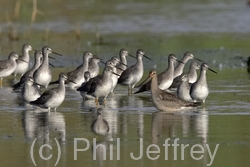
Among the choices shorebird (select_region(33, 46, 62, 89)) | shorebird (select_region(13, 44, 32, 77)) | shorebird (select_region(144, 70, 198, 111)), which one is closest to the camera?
shorebird (select_region(144, 70, 198, 111))

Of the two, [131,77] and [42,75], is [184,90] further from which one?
[42,75]

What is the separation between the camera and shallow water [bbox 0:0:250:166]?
10656mm

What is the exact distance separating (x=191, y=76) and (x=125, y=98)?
5.46 ft

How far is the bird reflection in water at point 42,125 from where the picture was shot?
39.3ft

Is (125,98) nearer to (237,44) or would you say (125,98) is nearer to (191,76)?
(191,76)

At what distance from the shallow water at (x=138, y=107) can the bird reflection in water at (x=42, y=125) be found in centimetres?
2

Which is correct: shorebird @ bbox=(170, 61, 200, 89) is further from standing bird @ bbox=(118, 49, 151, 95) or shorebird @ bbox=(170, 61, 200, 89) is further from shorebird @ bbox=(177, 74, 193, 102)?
shorebird @ bbox=(177, 74, 193, 102)

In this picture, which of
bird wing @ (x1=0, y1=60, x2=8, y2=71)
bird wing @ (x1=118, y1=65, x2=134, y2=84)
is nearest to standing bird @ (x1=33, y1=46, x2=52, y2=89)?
bird wing @ (x1=118, y1=65, x2=134, y2=84)

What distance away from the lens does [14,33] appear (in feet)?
92.9

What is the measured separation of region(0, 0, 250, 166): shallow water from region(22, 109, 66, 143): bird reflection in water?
16 millimetres

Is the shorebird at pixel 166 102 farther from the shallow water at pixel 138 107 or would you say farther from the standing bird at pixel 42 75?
the standing bird at pixel 42 75

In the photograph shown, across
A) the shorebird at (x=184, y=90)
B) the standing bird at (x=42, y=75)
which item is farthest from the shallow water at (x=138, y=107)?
the standing bird at (x=42, y=75)

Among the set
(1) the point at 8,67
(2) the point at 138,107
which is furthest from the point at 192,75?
(1) the point at 8,67

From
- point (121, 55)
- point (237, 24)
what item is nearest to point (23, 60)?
point (121, 55)
